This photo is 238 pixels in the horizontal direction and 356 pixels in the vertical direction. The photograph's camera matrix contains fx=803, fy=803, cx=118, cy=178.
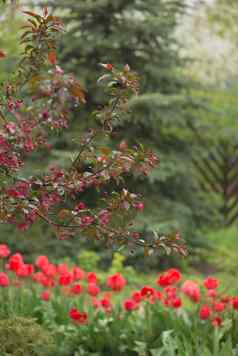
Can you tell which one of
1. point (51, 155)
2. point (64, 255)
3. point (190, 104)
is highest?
point (190, 104)

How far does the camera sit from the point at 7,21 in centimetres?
1194

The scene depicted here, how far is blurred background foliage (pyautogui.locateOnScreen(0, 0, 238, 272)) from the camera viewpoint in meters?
9.12

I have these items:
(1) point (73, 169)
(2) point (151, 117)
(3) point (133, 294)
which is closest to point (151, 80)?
(2) point (151, 117)

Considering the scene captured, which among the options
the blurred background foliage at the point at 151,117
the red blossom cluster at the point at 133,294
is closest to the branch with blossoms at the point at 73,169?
the red blossom cluster at the point at 133,294

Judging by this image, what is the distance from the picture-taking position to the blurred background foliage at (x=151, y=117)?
912cm

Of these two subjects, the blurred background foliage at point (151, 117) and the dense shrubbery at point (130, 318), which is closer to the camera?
the dense shrubbery at point (130, 318)

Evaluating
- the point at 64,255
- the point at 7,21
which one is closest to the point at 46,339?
the point at 64,255

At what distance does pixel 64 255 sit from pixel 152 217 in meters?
Result: 1.12

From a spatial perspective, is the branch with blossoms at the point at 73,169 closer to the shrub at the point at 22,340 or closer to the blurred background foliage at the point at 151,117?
the shrub at the point at 22,340

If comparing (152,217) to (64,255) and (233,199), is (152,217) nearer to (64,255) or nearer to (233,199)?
(64,255)

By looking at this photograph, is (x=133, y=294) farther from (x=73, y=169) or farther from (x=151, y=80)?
(x=151, y=80)

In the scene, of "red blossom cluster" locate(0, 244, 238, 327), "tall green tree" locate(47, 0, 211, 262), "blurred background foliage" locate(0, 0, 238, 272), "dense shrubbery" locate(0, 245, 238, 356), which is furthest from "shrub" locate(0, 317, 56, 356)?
"tall green tree" locate(47, 0, 211, 262)

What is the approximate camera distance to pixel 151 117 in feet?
31.1

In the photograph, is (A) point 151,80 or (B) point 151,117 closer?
(B) point 151,117
